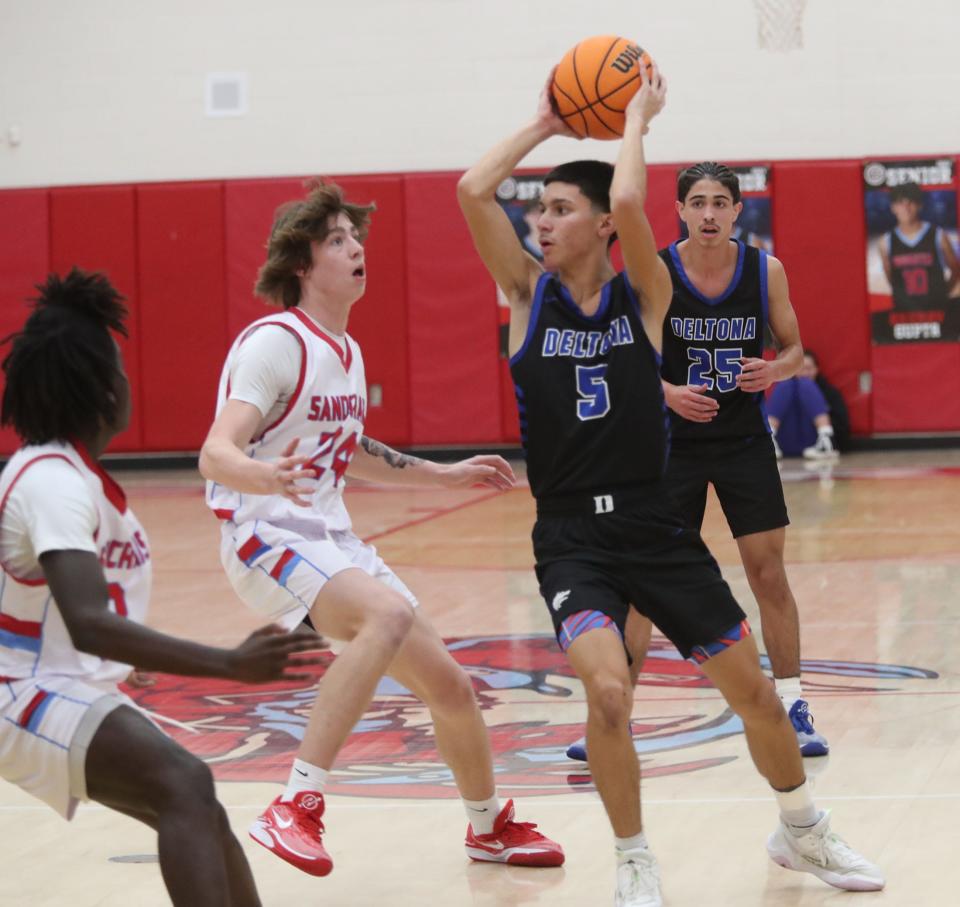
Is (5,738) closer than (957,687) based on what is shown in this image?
Yes

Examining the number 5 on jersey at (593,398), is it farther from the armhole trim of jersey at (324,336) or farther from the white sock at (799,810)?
the white sock at (799,810)

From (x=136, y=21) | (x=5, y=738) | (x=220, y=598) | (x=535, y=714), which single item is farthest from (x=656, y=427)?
(x=136, y=21)

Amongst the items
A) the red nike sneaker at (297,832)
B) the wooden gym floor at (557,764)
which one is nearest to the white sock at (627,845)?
the wooden gym floor at (557,764)

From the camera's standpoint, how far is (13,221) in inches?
672

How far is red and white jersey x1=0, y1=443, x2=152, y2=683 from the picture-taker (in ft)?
9.77

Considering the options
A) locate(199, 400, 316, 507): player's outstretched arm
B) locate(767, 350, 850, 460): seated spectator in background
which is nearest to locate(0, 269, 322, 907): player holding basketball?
locate(199, 400, 316, 507): player's outstretched arm

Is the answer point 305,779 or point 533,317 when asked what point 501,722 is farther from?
point 533,317

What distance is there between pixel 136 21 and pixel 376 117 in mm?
2684

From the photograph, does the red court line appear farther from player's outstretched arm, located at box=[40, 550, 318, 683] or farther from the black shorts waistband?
player's outstretched arm, located at box=[40, 550, 318, 683]

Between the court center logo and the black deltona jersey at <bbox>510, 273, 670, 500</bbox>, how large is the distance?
1.44 m

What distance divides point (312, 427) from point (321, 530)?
0.27 metres

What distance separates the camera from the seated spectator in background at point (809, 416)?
50.9 feet

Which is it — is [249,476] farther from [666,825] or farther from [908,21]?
[908,21]

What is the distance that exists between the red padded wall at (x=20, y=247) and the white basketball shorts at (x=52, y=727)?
1438 centimetres
